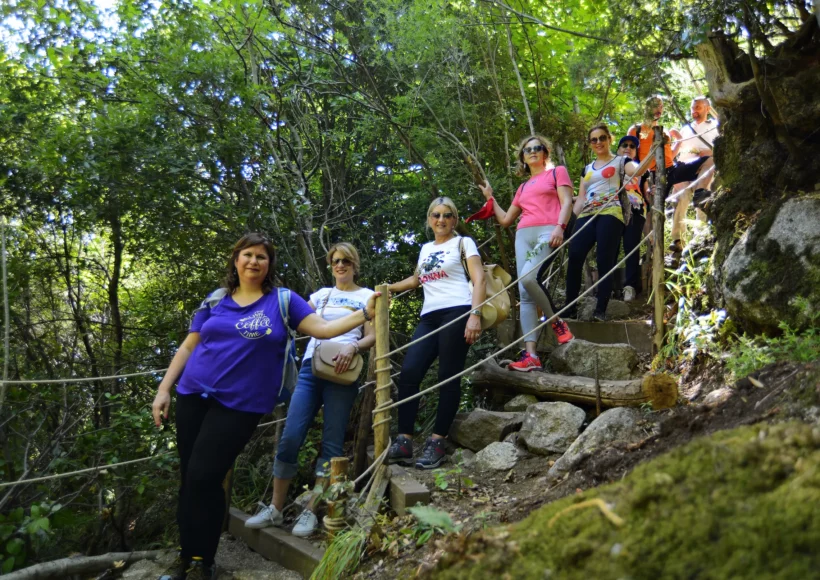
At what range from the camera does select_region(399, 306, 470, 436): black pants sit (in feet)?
14.2

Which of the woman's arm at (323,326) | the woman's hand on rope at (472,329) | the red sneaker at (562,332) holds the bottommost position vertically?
the red sneaker at (562,332)

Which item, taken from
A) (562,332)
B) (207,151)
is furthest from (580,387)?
(207,151)

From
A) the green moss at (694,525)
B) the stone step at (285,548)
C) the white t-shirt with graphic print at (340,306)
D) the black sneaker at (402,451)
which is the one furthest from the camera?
the black sneaker at (402,451)

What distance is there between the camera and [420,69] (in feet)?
24.3

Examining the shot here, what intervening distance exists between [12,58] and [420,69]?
4110 mm

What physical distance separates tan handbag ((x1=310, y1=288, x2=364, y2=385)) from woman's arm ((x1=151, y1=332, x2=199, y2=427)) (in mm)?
769

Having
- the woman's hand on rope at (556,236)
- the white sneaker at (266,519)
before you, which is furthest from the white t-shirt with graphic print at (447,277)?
the white sneaker at (266,519)

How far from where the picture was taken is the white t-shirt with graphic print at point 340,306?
419 cm

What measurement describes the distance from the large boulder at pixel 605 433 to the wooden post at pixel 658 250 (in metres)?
1.14

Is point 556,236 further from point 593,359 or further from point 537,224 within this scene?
point 593,359

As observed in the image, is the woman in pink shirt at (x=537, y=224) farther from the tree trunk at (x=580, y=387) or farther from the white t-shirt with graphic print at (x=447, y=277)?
the white t-shirt with graphic print at (x=447, y=277)

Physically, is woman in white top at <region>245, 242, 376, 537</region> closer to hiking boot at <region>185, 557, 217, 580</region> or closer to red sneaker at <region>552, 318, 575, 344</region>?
hiking boot at <region>185, 557, 217, 580</region>

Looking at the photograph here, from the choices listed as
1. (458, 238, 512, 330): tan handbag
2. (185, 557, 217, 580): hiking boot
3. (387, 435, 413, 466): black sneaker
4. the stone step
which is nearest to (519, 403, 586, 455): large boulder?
(458, 238, 512, 330): tan handbag

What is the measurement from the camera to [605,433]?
3.74m
